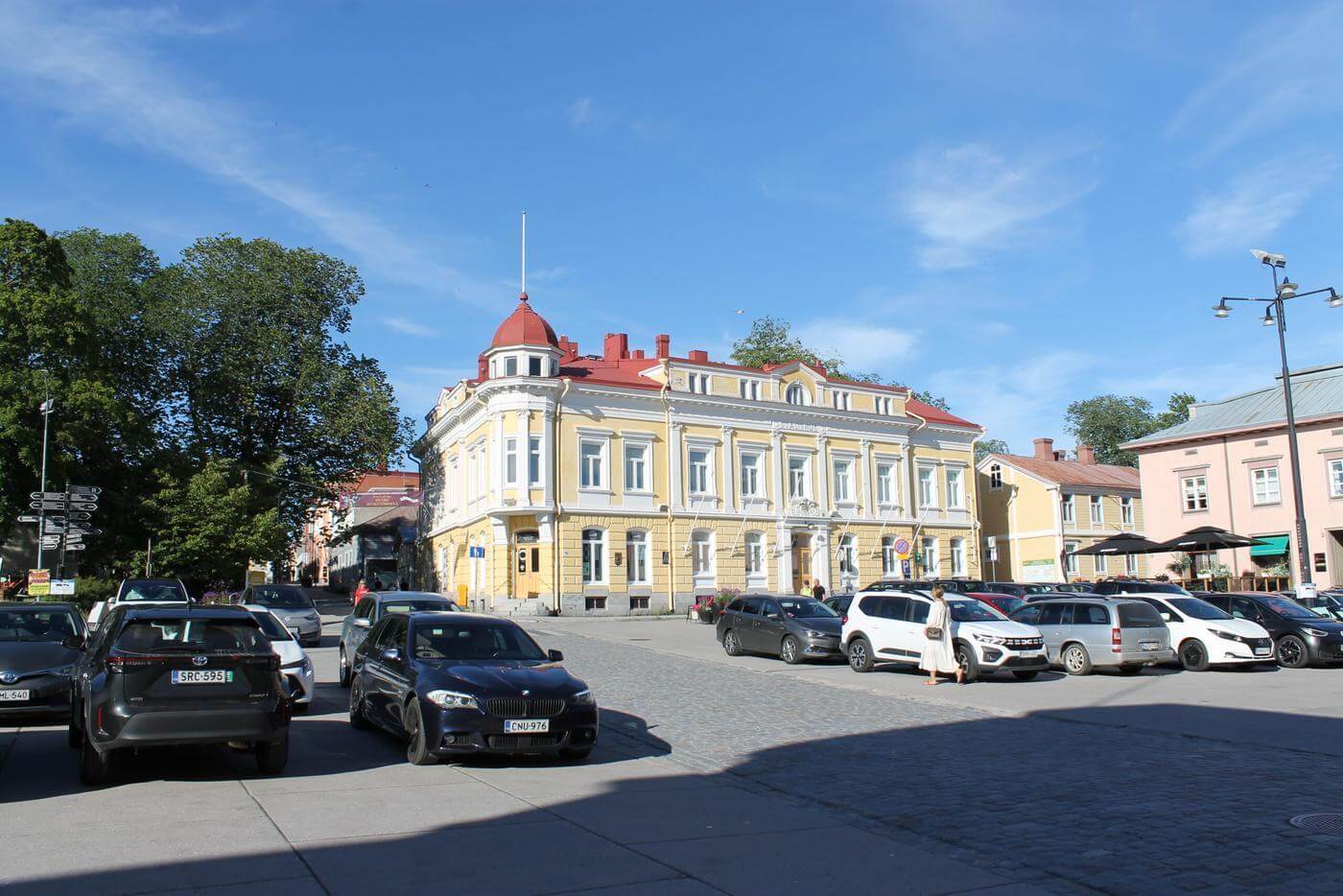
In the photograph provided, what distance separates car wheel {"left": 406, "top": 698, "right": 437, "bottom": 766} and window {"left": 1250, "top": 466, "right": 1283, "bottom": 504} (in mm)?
44491

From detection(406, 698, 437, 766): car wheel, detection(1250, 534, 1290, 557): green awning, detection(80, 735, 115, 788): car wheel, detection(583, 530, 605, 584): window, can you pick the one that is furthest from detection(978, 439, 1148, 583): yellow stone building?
detection(80, 735, 115, 788): car wheel

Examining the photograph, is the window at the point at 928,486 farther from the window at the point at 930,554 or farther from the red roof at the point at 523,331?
the red roof at the point at 523,331

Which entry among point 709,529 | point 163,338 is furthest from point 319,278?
point 709,529

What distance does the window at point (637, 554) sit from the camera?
47094mm

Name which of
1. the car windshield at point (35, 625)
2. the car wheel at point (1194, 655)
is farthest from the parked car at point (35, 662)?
the car wheel at point (1194, 655)

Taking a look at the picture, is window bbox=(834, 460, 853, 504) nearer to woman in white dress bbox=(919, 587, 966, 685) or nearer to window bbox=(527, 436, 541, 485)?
window bbox=(527, 436, 541, 485)

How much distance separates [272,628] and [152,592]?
11.9 meters

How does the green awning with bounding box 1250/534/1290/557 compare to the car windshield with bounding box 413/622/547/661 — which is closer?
the car windshield with bounding box 413/622/547/661

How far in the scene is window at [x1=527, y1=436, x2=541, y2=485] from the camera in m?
45.0

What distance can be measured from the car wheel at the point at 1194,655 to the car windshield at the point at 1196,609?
54cm

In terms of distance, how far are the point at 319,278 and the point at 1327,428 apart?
4552cm

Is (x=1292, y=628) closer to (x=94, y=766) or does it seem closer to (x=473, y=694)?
(x=473, y=694)

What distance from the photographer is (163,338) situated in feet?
161

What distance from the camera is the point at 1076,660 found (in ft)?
70.0
